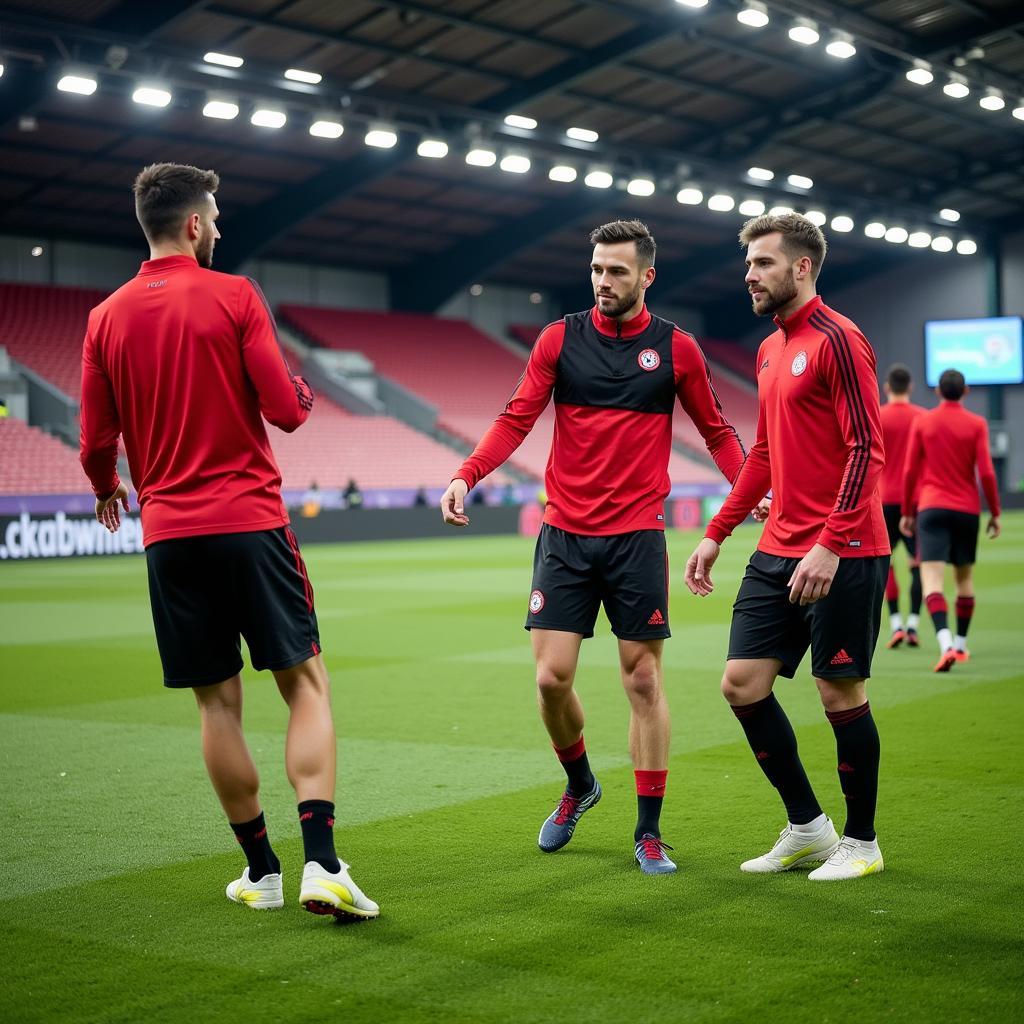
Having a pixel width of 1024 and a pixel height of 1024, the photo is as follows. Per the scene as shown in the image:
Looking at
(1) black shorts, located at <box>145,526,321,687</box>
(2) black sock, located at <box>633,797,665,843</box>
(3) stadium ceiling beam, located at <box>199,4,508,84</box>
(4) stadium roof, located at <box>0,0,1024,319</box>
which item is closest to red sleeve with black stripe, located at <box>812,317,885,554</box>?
(2) black sock, located at <box>633,797,665,843</box>

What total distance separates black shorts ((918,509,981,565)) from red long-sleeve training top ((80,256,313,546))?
700 centimetres

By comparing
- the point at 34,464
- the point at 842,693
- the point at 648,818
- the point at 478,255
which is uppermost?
the point at 478,255

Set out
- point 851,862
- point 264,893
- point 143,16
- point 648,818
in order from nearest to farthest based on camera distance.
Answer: point 264,893 → point 851,862 → point 648,818 → point 143,16

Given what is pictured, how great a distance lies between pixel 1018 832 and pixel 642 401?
2.12m

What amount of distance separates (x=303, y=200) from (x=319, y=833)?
3074 centimetres

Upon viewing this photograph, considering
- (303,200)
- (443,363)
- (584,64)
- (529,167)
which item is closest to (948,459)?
(584,64)

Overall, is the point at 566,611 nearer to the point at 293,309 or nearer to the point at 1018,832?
the point at 1018,832

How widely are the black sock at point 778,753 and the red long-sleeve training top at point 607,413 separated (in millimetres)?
773

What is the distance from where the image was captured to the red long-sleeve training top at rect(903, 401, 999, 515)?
10172 mm

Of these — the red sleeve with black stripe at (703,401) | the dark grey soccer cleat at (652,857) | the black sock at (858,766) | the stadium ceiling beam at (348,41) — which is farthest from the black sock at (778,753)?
the stadium ceiling beam at (348,41)

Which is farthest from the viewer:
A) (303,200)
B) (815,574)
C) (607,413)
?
(303,200)

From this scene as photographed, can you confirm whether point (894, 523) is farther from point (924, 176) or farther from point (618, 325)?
point (924, 176)

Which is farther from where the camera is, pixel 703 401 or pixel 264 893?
pixel 703 401

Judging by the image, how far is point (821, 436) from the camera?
4762 mm
